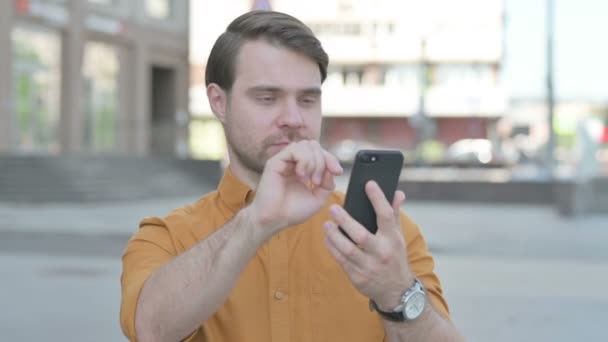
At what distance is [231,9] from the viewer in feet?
231

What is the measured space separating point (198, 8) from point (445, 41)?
781 inches

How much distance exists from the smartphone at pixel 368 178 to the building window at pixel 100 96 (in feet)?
99.7

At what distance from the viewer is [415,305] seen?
1825 mm

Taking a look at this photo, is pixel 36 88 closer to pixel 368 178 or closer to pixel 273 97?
pixel 273 97

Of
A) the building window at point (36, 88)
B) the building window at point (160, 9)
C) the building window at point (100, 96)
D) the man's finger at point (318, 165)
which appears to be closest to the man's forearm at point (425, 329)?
the man's finger at point (318, 165)

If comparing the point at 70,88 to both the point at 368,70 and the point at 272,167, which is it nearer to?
the point at 272,167

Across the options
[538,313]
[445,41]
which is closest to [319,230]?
[538,313]

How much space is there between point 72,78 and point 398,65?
42.5 m

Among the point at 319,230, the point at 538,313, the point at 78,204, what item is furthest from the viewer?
the point at 78,204

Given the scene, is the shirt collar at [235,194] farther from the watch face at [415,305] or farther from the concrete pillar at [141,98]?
the concrete pillar at [141,98]

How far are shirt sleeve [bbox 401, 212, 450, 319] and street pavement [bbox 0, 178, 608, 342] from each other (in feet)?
18.5

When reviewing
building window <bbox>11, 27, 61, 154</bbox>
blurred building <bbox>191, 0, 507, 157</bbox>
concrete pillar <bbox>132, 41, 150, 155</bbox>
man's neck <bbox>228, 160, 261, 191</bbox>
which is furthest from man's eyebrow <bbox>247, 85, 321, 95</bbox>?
blurred building <bbox>191, 0, 507, 157</bbox>

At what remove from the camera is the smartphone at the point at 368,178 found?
1679 millimetres

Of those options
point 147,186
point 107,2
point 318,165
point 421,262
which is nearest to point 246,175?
point 421,262
